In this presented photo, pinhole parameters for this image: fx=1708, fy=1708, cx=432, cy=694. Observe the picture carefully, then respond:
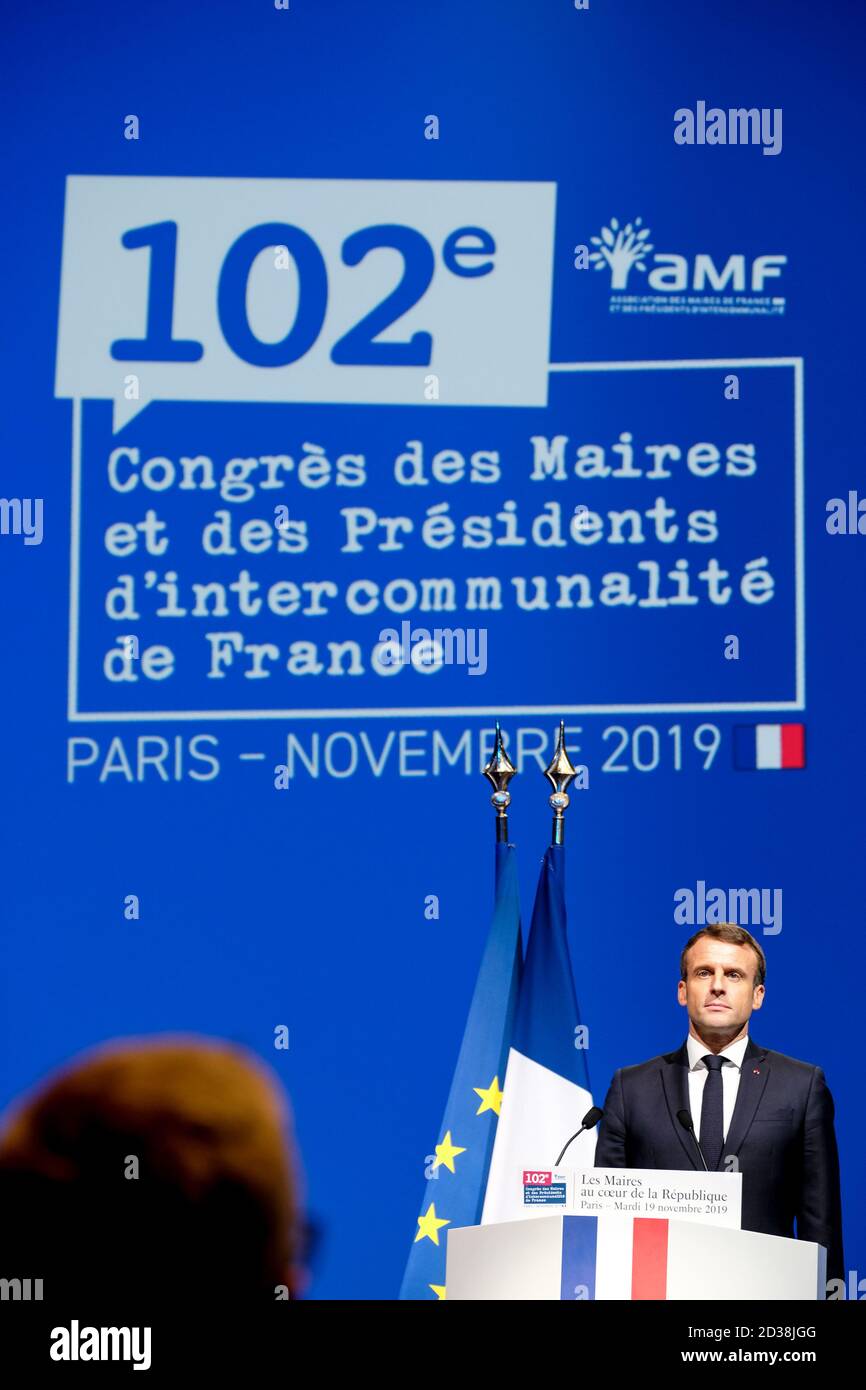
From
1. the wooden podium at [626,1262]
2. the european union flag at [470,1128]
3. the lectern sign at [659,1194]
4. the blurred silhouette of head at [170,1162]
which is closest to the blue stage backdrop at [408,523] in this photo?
the european union flag at [470,1128]

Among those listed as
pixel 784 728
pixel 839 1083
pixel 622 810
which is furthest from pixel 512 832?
pixel 839 1083

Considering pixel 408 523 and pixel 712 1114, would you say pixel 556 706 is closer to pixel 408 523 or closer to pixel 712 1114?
pixel 408 523

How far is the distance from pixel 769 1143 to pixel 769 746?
3.71ft

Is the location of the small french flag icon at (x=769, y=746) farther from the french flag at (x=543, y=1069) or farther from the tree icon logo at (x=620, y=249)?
the tree icon logo at (x=620, y=249)

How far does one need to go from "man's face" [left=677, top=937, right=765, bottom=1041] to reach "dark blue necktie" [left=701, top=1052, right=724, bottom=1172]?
58mm

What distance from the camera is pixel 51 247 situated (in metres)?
4.07

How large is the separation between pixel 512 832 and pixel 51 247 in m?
1.77

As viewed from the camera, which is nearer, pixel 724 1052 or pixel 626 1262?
pixel 626 1262

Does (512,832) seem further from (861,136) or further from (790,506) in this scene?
(861,136)

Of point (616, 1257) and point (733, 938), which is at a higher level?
point (733, 938)

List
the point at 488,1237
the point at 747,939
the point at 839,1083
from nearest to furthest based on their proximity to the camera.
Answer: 1. the point at 488,1237
2. the point at 747,939
3. the point at 839,1083

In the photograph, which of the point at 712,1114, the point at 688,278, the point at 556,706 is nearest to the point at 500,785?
the point at 556,706

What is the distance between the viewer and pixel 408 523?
4012 millimetres

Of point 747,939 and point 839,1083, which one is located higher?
point 747,939
